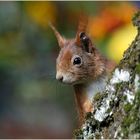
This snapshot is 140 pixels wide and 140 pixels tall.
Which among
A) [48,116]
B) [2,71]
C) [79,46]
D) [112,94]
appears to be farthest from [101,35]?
[112,94]

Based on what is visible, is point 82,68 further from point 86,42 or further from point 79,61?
point 86,42

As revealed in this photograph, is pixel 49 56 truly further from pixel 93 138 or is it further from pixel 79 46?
pixel 93 138

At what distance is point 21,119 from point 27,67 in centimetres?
196

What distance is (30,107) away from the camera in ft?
32.5

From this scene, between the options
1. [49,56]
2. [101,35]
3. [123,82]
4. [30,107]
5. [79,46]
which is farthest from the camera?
[30,107]

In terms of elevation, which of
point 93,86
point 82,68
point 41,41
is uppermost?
point 41,41

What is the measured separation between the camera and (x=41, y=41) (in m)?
8.24

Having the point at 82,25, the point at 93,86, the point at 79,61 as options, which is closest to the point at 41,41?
the point at 79,61

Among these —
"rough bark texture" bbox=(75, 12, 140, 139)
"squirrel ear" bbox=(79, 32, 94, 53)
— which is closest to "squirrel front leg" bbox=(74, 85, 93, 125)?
"squirrel ear" bbox=(79, 32, 94, 53)

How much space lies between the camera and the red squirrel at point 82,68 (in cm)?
473

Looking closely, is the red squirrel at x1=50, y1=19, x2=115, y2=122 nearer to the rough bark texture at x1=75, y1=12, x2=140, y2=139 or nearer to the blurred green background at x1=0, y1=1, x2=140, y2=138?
the rough bark texture at x1=75, y1=12, x2=140, y2=139

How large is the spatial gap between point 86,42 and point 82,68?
0.68 feet

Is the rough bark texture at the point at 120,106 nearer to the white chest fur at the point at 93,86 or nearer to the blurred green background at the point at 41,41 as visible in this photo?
the white chest fur at the point at 93,86

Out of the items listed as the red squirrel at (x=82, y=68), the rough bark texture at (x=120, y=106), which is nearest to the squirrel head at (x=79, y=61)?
the red squirrel at (x=82, y=68)
